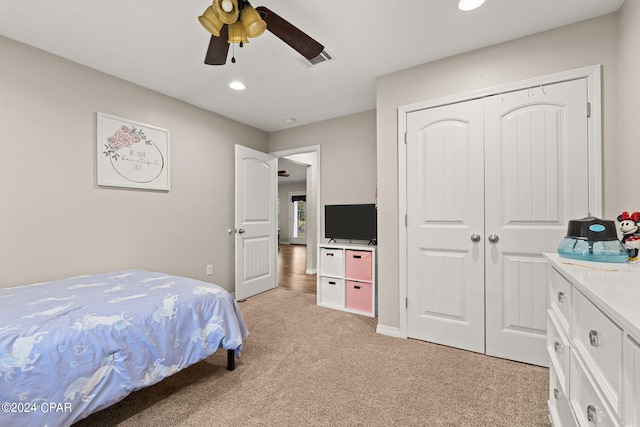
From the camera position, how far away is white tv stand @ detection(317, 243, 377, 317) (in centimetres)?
325

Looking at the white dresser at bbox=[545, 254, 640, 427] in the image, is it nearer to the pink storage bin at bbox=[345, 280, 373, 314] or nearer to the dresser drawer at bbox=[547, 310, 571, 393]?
the dresser drawer at bbox=[547, 310, 571, 393]

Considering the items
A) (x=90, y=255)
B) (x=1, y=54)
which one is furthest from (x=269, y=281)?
(x=1, y=54)

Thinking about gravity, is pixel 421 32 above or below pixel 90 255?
above

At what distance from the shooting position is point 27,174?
2.21 meters

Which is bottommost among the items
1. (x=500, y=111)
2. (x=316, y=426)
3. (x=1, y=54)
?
(x=316, y=426)

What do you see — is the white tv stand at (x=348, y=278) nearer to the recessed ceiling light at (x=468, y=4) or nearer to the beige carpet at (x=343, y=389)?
the beige carpet at (x=343, y=389)

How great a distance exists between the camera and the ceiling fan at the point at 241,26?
1.42 metres

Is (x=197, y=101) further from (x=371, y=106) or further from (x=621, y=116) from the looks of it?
(x=621, y=116)

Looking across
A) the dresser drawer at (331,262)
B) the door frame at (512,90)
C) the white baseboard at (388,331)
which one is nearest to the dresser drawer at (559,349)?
the door frame at (512,90)

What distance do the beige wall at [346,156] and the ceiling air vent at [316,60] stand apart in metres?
1.31

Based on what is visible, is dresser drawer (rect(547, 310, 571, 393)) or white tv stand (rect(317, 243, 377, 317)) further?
white tv stand (rect(317, 243, 377, 317))

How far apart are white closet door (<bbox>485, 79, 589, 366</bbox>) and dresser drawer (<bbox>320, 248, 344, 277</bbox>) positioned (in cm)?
160

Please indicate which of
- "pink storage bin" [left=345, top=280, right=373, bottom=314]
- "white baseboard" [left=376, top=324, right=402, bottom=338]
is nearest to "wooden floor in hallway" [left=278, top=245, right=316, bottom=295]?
"pink storage bin" [left=345, top=280, right=373, bottom=314]

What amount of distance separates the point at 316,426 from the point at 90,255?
2376 mm
